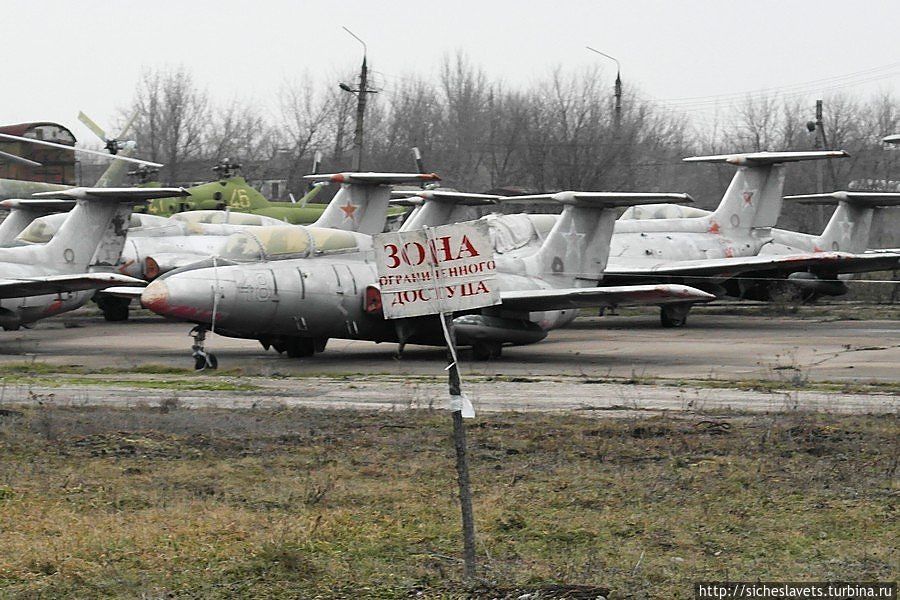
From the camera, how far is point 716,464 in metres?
9.57

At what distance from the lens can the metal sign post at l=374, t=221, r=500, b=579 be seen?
6.72m

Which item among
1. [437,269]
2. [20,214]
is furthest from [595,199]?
[437,269]

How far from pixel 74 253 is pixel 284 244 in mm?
7238

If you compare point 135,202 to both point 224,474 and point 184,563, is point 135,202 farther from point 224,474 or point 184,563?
point 184,563

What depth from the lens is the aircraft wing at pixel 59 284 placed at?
2191 centimetres

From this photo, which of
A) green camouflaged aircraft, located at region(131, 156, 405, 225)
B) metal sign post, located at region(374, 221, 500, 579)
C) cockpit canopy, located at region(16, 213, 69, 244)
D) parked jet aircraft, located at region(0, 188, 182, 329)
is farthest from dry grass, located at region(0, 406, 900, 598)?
green camouflaged aircraft, located at region(131, 156, 405, 225)

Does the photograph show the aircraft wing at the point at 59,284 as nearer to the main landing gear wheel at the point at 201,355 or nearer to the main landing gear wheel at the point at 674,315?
the main landing gear wheel at the point at 201,355

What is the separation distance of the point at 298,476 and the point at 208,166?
71.6 m

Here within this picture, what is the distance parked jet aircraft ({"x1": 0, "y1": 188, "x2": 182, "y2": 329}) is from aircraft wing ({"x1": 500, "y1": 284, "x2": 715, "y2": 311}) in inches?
285

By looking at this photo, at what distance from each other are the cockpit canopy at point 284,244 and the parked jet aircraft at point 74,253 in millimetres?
3947

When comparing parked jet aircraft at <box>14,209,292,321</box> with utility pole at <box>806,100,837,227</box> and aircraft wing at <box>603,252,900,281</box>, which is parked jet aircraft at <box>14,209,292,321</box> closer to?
aircraft wing at <box>603,252,900,281</box>

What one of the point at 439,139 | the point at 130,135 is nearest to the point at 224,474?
the point at 130,135

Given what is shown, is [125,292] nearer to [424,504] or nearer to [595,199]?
[595,199]

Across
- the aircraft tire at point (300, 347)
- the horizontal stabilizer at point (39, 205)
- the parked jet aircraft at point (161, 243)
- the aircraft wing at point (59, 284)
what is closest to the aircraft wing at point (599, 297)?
the aircraft tire at point (300, 347)
